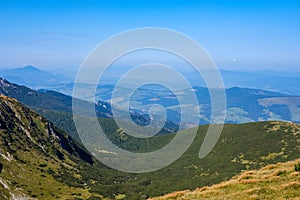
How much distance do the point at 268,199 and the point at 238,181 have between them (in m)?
7.49

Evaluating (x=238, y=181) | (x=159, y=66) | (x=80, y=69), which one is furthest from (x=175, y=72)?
(x=238, y=181)

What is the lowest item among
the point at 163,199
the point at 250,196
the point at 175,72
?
the point at 163,199

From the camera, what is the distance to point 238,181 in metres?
32.7

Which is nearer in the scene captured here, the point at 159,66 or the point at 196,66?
the point at 196,66

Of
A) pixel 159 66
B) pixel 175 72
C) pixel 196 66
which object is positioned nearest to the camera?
pixel 196 66

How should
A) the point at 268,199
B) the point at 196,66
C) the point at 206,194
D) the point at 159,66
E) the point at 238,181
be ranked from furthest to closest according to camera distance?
the point at 159,66
the point at 196,66
the point at 238,181
the point at 206,194
the point at 268,199

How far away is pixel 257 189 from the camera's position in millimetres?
27859

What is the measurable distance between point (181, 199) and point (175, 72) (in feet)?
101

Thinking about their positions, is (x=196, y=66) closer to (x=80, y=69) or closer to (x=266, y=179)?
(x=80, y=69)

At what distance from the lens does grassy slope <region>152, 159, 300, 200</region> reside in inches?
1033

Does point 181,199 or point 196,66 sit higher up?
point 196,66

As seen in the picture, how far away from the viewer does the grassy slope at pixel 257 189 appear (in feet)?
86.1

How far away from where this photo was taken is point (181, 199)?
3098 centimetres

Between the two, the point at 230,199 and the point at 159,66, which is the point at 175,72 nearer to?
the point at 159,66
